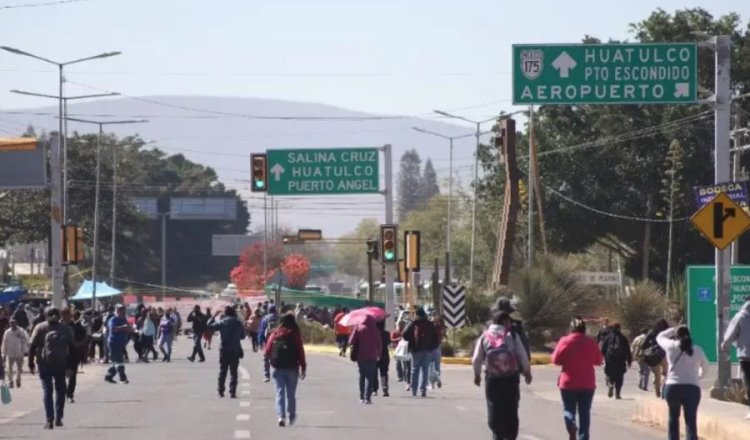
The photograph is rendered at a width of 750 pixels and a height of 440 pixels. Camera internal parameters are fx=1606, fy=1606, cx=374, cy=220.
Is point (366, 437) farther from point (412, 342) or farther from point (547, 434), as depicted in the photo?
point (412, 342)

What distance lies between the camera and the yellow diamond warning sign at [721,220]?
26.0 meters

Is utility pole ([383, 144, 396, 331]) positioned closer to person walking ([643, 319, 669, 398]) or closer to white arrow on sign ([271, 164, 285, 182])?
white arrow on sign ([271, 164, 285, 182])

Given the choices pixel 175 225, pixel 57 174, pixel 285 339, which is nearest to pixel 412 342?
pixel 285 339

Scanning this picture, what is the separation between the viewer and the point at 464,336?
50.5 m

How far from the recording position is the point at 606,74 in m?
28.6

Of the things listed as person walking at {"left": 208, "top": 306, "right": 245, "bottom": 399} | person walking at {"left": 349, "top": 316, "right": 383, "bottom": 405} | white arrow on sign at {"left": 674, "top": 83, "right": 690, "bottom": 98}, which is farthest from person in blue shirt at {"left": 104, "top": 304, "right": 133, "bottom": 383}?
white arrow on sign at {"left": 674, "top": 83, "right": 690, "bottom": 98}

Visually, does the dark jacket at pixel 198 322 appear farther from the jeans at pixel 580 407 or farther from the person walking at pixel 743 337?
the jeans at pixel 580 407

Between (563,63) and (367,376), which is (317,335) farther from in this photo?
(563,63)

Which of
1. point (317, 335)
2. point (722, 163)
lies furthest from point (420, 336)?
point (317, 335)

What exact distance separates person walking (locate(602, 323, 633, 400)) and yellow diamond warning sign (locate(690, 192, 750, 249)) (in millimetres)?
5580

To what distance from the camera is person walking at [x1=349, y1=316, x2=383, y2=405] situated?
28.1 m

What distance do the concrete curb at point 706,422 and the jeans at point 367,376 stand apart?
5092 millimetres

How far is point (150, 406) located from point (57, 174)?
17.5 m

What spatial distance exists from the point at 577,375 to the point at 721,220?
800 cm
